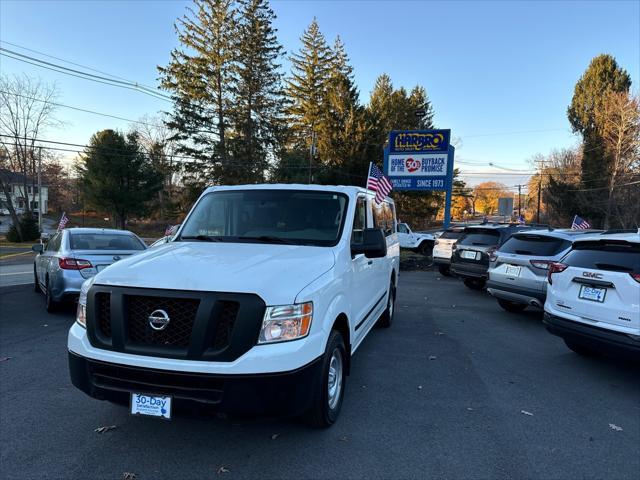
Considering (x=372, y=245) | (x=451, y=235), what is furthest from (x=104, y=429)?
(x=451, y=235)

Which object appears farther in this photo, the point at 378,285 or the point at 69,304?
the point at 69,304

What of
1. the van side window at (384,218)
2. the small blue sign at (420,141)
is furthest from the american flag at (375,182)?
the van side window at (384,218)

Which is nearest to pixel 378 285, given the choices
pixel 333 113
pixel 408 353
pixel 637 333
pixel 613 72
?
pixel 408 353

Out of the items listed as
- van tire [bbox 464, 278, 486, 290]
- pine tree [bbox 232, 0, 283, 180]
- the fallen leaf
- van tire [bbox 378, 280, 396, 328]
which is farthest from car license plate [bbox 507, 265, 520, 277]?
pine tree [bbox 232, 0, 283, 180]

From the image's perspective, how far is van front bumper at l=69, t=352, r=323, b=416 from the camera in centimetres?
270

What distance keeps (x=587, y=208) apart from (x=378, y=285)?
147ft

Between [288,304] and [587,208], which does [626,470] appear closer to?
[288,304]

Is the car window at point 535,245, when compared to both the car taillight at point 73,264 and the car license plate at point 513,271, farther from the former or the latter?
the car taillight at point 73,264

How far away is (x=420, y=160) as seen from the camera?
18781 millimetres

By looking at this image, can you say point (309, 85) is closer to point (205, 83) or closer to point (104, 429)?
point (205, 83)

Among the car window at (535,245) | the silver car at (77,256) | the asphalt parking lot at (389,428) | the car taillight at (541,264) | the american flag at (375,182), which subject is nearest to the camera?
the asphalt parking lot at (389,428)

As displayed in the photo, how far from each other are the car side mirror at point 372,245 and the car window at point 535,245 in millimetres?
4807

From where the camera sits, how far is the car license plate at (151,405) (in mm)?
2768

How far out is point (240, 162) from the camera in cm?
3766
